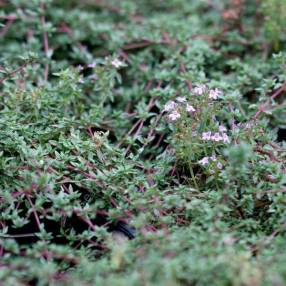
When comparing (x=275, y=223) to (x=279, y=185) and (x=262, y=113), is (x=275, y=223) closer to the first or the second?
(x=279, y=185)

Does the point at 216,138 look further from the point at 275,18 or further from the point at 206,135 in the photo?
the point at 275,18

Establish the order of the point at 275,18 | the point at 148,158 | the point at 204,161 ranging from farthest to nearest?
1. the point at 275,18
2. the point at 148,158
3. the point at 204,161

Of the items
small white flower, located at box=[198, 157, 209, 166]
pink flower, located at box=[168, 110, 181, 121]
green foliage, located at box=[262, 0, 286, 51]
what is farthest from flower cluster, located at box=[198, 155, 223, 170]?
green foliage, located at box=[262, 0, 286, 51]

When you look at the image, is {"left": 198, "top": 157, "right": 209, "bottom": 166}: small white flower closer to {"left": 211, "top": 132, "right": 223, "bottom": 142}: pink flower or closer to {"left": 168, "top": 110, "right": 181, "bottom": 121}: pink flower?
{"left": 211, "top": 132, "right": 223, "bottom": 142}: pink flower

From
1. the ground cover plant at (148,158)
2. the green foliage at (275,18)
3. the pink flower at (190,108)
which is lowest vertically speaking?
the ground cover plant at (148,158)

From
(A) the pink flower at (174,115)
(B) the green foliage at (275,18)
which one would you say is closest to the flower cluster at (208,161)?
(A) the pink flower at (174,115)

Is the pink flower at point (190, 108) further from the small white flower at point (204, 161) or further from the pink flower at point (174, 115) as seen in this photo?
the small white flower at point (204, 161)

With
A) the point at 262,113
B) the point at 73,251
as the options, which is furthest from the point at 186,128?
the point at 73,251

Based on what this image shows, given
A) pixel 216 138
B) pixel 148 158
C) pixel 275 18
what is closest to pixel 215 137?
pixel 216 138
